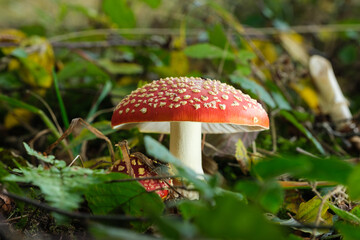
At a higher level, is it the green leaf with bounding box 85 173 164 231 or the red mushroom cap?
the red mushroom cap

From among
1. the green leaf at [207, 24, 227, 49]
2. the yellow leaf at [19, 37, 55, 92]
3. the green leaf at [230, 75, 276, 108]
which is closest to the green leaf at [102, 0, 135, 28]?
the yellow leaf at [19, 37, 55, 92]

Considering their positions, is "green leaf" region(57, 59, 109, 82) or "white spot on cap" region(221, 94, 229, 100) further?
"green leaf" region(57, 59, 109, 82)

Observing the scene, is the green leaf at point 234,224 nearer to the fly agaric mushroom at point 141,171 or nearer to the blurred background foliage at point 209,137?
the blurred background foliage at point 209,137

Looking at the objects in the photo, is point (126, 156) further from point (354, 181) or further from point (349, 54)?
point (349, 54)

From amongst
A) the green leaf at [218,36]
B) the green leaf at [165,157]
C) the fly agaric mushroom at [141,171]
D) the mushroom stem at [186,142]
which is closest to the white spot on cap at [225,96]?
the mushroom stem at [186,142]

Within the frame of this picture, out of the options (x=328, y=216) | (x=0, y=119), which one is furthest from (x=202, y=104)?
(x=0, y=119)

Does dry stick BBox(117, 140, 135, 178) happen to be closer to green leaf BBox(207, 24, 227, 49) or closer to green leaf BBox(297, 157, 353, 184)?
green leaf BBox(297, 157, 353, 184)
